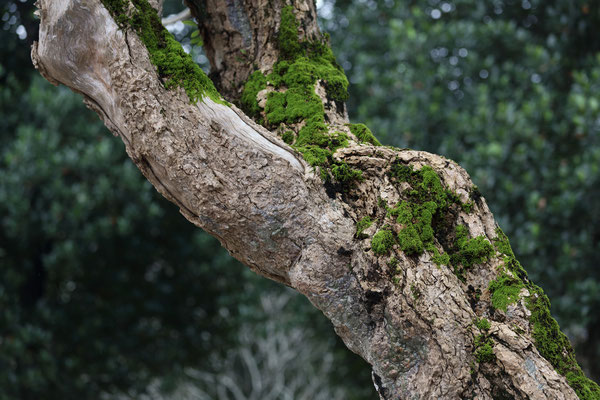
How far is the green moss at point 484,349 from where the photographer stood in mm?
1695

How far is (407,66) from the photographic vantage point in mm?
5797

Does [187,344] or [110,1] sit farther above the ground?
[110,1]

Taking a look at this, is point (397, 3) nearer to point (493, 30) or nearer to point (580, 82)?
point (493, 30)

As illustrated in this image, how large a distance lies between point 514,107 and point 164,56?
431 centimetres

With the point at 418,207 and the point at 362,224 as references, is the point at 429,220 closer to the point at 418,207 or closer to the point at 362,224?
the point at 418,207

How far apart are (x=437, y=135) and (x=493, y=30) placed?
1.37 m

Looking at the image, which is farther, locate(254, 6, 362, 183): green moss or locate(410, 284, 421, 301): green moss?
locate(254, 6, 362, 183): green moss

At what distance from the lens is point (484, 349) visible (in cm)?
170

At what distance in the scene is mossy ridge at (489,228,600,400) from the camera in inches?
69.6

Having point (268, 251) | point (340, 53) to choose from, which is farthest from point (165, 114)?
point (340, 53)

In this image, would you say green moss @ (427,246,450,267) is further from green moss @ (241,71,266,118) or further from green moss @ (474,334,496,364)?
green moss @ (241,71,266,118)

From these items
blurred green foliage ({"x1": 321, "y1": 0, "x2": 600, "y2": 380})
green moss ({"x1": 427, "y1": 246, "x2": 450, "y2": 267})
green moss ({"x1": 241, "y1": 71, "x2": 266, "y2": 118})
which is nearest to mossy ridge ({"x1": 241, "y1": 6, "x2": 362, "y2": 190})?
green moss ({"x1": 241, "y1": 71, "x2": 266, "y2": 118})

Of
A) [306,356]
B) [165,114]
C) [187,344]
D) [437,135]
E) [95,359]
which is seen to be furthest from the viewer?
[306,356]

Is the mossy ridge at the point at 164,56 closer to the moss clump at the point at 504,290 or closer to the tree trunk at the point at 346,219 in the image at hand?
the tree trunk at the point at 346,219
